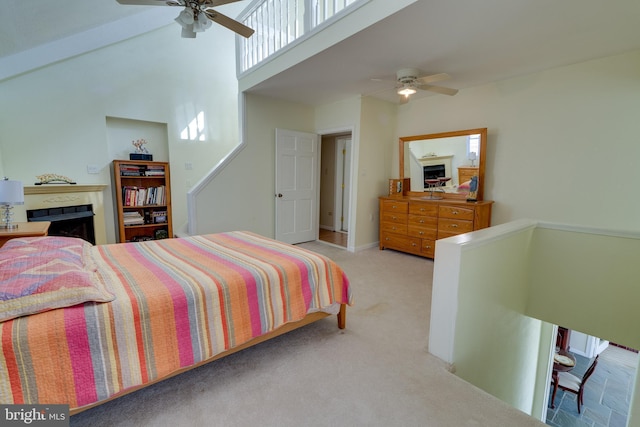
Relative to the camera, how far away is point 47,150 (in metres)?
3.49

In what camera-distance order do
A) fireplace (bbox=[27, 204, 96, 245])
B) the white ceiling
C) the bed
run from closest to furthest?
the bed, the white ceiling, fireplace (bbox=[27, 204, 96, 245])

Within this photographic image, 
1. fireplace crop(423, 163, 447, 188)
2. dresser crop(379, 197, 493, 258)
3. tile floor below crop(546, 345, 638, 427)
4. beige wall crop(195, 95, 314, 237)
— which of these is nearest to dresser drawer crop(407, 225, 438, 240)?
dresser crop(379, 197, 493, 258)

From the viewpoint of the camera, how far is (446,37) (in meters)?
2.40

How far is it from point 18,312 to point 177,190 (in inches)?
146

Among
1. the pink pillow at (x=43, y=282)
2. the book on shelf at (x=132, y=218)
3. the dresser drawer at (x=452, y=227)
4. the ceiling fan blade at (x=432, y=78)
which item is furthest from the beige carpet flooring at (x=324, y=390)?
the book on shelf at (x=132, y=218)

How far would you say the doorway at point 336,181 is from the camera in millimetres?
6023

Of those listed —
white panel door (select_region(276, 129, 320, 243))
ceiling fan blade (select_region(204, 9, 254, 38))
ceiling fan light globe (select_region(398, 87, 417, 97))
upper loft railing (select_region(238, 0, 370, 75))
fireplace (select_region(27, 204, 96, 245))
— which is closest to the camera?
ceiling fan blade (select_region(204, 9, 254, 38))

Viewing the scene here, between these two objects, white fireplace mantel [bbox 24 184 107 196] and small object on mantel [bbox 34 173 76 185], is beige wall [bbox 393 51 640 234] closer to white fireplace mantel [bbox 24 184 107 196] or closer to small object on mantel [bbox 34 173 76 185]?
white fireplace mantel [bbox 24 184 107 196]

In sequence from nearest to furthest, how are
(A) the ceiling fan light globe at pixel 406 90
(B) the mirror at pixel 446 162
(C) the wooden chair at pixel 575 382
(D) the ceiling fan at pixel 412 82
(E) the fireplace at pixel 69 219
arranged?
(D) the ceiling fan at pixel 412 82 → (A) the ceiling fan light globe at pixel 406 90 → (E) the fireplace at pixel 69 219 → (B) the mirror at pixel 446 162 → (C) the wooden chair at pixel 575 382

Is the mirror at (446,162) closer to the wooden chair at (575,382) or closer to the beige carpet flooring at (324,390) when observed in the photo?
the beige carpet flooring at (324,390)

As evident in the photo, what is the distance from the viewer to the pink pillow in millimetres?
1160

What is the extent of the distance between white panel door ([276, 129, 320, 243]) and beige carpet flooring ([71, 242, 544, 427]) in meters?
2.63

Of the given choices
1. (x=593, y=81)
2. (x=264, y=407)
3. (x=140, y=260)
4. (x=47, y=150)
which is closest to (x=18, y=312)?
(x=140, y=260)

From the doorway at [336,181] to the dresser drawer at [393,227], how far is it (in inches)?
61.8
